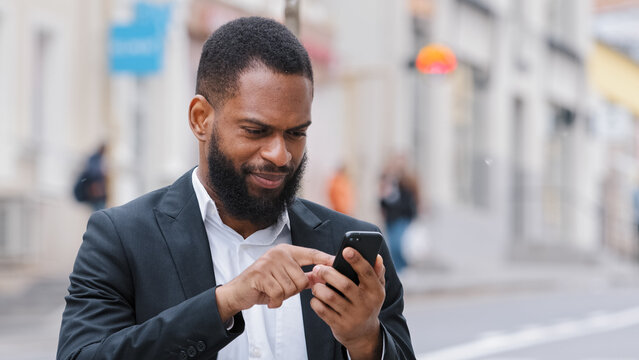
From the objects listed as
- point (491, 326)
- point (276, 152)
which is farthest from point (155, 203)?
point (491, 326)

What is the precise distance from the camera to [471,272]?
84.0 feet

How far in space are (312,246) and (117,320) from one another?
1.56 ft

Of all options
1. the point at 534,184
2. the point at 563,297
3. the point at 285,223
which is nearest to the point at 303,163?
the point at 285,223

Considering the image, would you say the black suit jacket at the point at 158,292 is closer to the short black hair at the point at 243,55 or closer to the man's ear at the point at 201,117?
the man's ear at the point at 201,117

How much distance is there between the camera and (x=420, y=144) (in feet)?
97.0

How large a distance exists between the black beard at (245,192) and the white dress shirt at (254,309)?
0.05 m

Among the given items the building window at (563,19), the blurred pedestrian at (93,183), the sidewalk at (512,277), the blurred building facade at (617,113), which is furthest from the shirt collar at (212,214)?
the building window at (563,19)

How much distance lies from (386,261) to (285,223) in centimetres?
24

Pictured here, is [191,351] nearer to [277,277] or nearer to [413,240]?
[277,277]

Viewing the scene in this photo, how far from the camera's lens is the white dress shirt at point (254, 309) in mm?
2758

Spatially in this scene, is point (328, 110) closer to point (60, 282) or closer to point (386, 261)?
point (60, 282)

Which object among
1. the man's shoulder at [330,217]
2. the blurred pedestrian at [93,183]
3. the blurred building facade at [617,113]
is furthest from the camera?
the blurred building facade at [617,113]

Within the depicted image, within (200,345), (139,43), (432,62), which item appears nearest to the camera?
(200,345)

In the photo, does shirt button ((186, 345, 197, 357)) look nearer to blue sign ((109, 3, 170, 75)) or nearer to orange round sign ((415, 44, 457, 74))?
blue sign ((109, 3, 170, 75))
